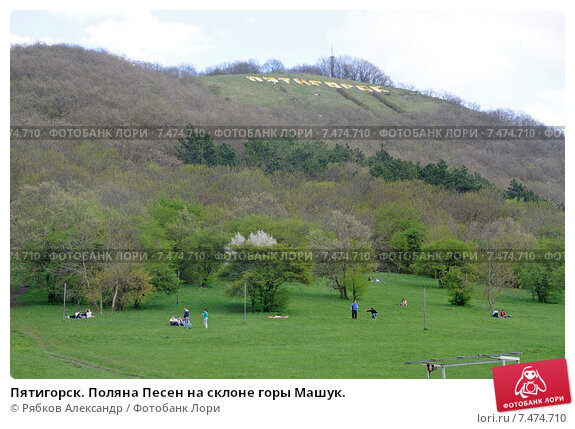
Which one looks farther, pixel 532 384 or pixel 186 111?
pixel 186 111

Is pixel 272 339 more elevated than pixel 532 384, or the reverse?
pixel 532 384

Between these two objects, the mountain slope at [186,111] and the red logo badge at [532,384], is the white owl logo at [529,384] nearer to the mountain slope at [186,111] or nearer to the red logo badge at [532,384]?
the red logo badge at [532,384]

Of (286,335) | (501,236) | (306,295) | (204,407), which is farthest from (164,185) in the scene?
(204,407)

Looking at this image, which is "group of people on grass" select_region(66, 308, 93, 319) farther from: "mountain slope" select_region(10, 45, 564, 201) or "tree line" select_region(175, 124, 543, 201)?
"mountain slope" select_region(10, 45, 564, 201)

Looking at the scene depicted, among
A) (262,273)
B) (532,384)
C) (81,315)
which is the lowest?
(81,315)

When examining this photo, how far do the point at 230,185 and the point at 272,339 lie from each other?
56.5 meters

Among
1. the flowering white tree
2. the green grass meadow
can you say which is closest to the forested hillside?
the flowering white tree

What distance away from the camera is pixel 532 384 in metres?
15.3

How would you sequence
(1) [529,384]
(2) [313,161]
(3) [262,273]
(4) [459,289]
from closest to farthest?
(1) [529,384] < (3) [262,273] < (4) [459,289] < (2) [313,161]

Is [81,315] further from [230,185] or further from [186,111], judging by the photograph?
[186,111]

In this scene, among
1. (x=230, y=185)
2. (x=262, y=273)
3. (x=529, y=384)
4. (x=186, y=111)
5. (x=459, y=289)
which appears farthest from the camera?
(x=186, y=111)

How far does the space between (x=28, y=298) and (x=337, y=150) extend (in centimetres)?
7168

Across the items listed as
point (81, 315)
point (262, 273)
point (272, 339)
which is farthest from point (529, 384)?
point (81, 315)

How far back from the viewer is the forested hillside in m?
53.8
